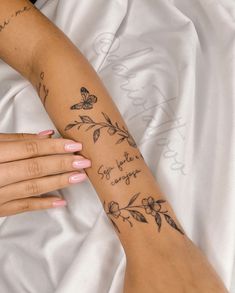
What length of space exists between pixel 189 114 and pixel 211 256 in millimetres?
290

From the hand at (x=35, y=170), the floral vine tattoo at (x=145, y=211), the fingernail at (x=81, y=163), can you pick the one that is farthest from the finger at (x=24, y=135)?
the floral vine tattoo at (x=145, y=211)

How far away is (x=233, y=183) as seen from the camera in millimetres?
759

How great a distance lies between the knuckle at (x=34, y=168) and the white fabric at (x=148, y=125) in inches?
3.0

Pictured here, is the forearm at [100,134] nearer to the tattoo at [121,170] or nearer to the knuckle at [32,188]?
the tattoo at [121,170]

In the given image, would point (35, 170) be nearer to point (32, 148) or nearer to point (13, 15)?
point (32, 148)

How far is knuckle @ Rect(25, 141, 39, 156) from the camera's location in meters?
0.82

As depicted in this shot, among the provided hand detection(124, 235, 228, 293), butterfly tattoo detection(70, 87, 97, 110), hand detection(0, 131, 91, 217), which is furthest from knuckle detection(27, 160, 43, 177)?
hand detection(124, 235, 228, 293)

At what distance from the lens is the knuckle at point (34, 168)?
2.68 feet

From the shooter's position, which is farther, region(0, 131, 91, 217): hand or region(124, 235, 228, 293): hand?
region(0, 131, 91, 217): hand

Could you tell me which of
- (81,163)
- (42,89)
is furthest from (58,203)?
(42,89)

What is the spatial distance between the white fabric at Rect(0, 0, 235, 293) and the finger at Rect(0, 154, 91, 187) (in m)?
0.07

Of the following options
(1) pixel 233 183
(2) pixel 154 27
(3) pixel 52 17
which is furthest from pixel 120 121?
(3) pixel 52 17

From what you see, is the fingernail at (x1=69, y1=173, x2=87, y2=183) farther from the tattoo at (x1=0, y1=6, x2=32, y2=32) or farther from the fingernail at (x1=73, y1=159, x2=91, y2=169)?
the tattoo at (x1=0, y1=6, x2=32, y2=32)

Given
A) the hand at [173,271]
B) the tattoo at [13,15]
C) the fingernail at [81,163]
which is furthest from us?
the tattoo at [13,15]
